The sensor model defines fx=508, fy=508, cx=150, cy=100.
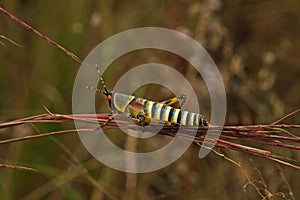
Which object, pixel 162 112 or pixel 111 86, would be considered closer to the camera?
pixel 162 112

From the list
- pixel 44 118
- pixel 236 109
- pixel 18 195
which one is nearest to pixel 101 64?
pixel 18 195

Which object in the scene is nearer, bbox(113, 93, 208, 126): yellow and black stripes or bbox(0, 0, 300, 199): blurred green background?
bbox(113, 93, 208, 126): yellow and black stripes

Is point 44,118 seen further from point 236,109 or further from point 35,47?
point 236,109

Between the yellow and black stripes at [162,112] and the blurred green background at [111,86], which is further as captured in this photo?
the blurred green background at [111,86]

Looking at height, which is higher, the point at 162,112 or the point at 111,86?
the point at 111,86
